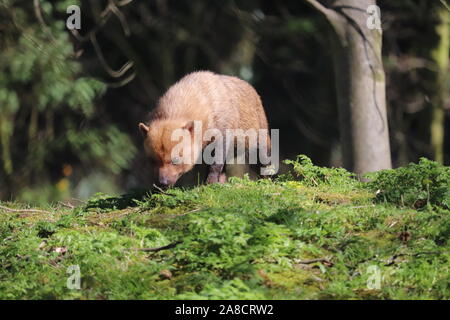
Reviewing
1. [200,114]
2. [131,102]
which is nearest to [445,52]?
[131,102]

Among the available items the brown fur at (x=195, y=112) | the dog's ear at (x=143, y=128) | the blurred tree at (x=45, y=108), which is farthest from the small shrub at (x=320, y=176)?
the blurred tree at (x=45, y=108)

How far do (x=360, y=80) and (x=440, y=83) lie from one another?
6.59 m

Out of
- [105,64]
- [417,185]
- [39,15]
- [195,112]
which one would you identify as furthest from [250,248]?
[105,64]

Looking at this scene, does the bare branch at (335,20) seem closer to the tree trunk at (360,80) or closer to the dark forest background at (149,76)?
the tree trunk at (360,80)

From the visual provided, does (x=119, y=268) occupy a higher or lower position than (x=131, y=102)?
lower

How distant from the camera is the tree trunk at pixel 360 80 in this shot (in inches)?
333

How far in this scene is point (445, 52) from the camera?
1411 centimetres

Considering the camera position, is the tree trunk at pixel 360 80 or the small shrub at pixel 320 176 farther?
the tree trunk at pixel 360 80

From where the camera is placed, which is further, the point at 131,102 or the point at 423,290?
the point at 131,102

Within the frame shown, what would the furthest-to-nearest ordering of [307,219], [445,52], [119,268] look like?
1. [445,52]
2. [307,219]
3. [119,268]

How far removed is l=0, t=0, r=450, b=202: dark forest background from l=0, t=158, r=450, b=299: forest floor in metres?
6.16

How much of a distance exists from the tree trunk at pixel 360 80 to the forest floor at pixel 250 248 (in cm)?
226
